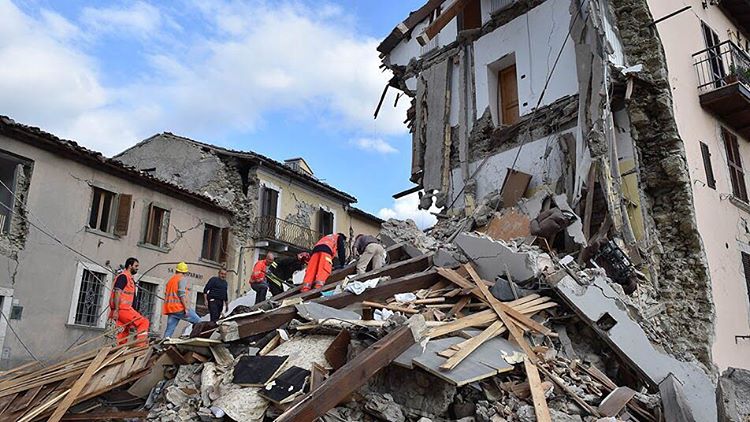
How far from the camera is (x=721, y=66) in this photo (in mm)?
10617

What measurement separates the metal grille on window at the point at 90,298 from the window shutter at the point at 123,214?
145 centimetres

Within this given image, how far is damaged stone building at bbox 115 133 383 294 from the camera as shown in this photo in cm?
2038

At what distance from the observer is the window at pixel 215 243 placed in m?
19.2

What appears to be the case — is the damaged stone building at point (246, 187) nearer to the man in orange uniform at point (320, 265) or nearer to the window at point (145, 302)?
the window at point (145, 302)

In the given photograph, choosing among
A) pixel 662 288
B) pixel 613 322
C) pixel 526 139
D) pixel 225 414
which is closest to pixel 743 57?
pixel 526 139

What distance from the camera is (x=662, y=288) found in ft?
26.4

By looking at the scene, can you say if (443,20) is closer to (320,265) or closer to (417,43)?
(417,43)

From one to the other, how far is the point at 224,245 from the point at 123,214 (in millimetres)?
4312

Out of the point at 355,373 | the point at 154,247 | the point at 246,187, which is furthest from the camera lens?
the point at 246,187

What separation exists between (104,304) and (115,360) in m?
11.4

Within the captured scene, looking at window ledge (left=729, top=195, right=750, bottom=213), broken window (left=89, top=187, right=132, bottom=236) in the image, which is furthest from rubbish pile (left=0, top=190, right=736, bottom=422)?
broken window (left=89, top=187, right=132, bottom=236)

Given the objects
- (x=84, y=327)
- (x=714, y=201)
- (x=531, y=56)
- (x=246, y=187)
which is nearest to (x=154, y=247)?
(x=84, y=327)

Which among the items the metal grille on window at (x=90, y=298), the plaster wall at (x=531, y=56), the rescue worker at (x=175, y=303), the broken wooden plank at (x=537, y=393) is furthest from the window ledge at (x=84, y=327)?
the broken wooden plank at (x=537, y=393)

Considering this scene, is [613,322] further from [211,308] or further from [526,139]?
[211,308]
